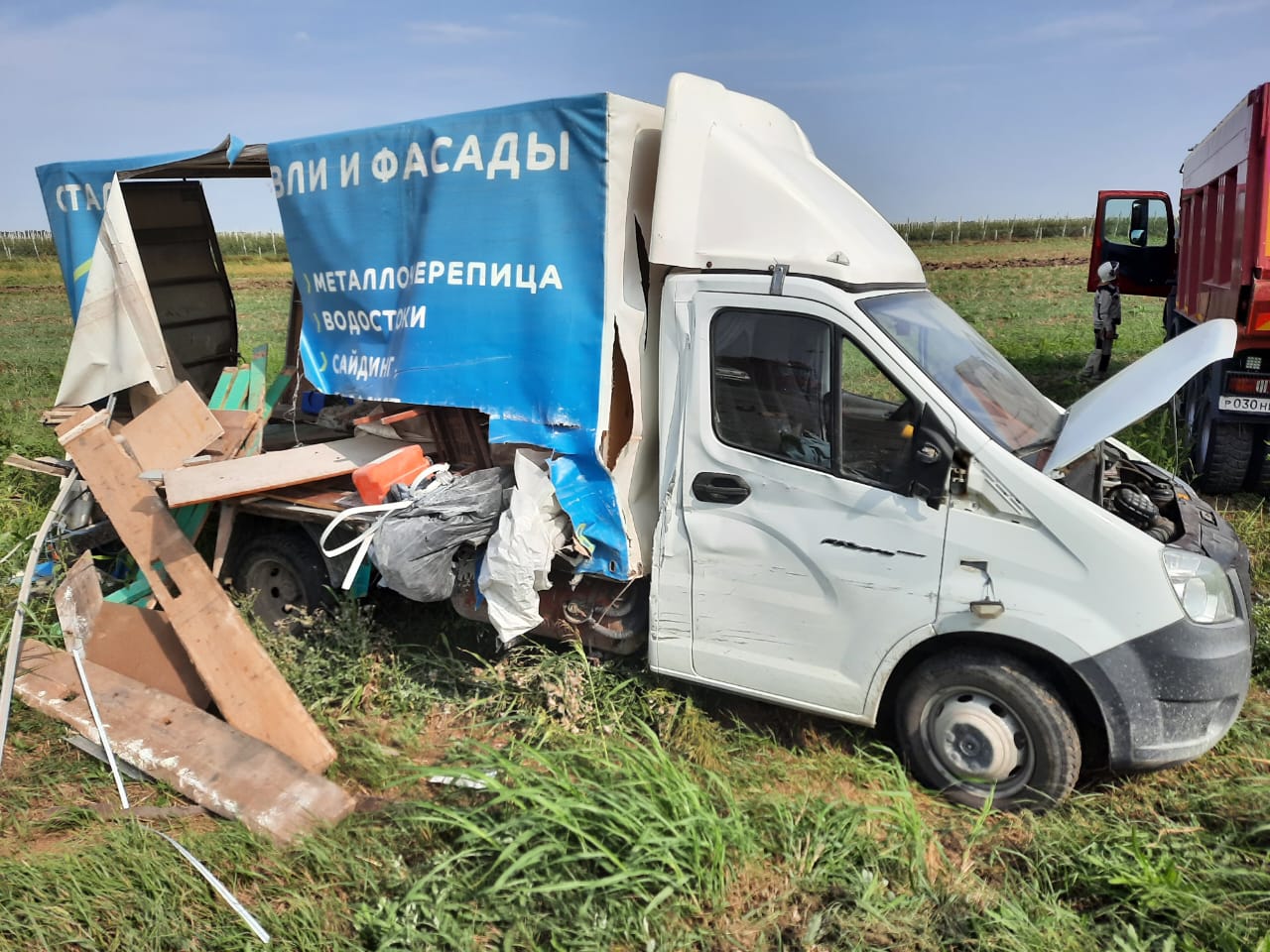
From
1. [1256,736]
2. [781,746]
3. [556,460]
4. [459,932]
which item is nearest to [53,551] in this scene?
[556,460]

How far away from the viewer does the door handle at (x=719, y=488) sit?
3.69 metres

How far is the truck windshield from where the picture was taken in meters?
3.47

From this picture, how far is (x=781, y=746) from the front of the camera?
13.2 ft

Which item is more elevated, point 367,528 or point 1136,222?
point 1136,222

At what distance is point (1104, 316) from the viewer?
1222cm

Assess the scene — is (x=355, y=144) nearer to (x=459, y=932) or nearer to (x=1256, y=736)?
(x=459, y=932)

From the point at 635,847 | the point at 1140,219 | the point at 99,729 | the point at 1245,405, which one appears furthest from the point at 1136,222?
the point at 99,729

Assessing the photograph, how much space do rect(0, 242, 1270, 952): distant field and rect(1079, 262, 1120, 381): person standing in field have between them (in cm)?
899

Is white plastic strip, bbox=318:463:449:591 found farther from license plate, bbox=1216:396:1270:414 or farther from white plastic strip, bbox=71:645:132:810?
license plate, bbox=1216:396:1270:414

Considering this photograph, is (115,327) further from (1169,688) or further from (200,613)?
(1169,688)

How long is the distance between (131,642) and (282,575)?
82cm

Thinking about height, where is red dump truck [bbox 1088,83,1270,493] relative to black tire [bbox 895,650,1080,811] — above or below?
above

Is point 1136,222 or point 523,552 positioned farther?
point 1136,222

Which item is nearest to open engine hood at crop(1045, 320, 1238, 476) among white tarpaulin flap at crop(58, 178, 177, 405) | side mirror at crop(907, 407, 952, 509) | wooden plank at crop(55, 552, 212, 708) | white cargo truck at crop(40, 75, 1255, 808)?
white cargo truck at crop(40, 75, 1255, 808)
